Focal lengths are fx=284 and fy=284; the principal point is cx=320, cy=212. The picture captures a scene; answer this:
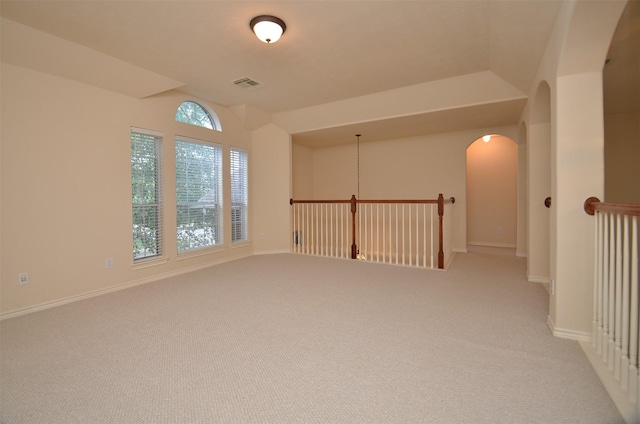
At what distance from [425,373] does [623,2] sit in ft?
8.01

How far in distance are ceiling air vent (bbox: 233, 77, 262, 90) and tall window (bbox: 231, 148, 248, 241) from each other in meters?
1.32

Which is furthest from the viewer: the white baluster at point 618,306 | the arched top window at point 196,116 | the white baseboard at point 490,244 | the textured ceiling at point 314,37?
the white baseboard at point 490,244

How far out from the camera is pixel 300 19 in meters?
2.55

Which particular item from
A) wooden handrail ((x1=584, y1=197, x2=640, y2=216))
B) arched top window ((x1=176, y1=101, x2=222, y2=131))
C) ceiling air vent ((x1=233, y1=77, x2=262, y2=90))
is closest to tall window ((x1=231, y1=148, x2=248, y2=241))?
arched top window ((x1=176, y1=101, x2=222, y2=131))

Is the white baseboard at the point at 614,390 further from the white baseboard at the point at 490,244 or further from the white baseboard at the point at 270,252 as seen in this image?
the white baseboard at the point at 490,244

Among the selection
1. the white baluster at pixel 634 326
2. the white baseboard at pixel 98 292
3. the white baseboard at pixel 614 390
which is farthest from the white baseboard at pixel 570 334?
the white baseboard at pixel 98 292

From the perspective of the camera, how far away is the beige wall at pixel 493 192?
596cm

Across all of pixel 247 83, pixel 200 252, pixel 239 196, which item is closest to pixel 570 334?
pixel 247 83

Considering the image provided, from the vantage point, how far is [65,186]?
3.01 metres

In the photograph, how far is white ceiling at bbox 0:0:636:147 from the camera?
236cm

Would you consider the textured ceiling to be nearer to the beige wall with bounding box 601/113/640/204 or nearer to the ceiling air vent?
the ceiling air vent

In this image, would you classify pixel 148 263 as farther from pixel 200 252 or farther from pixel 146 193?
pixel 146 193

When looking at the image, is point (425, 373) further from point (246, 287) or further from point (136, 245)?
point (136, 245)

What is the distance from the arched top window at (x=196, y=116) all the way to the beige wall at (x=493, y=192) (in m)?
5.40
